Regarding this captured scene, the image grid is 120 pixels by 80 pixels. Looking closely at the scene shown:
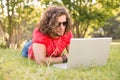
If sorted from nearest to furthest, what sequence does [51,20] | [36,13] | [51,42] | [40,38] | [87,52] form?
[87,52]
[51,20]
[40,38]
[51,42]
[36,13]

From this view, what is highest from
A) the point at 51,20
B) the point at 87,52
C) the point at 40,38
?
the point at 51,20

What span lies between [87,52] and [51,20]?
0.79 m

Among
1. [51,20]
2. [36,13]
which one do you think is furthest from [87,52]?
[36,13]

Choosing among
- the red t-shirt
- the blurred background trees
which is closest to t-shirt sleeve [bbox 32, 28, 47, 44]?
the red t-shirt

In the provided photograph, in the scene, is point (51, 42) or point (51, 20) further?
point (51, 42)

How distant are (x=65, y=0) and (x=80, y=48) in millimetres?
13119

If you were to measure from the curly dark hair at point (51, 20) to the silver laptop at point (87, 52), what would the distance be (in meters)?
0.56

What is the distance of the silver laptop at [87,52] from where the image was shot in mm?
4156

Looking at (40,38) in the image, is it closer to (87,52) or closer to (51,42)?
(51,42)

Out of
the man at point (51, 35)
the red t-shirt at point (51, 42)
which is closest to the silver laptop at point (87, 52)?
the man at point (51, 35)

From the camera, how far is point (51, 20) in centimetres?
475

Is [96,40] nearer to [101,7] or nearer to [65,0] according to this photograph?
[65,0]

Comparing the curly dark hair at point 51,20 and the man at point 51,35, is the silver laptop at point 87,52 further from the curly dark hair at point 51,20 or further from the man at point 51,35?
the curly dark hair at point 51,20

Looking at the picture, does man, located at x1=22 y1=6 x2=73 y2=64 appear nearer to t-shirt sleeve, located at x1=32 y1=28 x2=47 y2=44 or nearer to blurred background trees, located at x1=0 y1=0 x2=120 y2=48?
t-shirt sleeve, located at x1=32 y1=28 x2=47 y2=44
